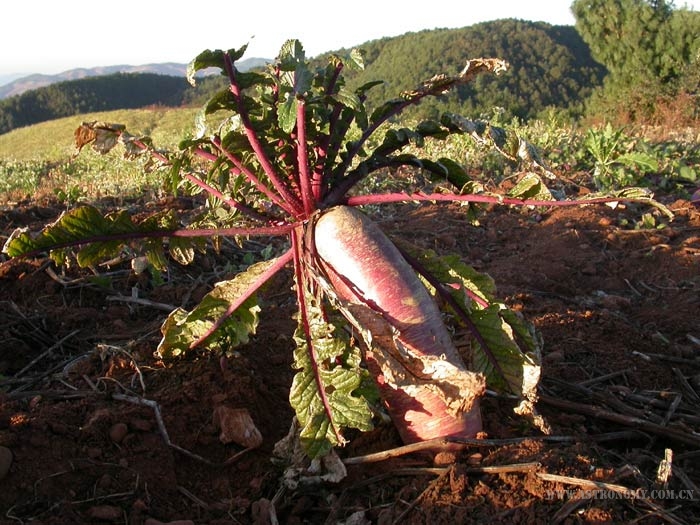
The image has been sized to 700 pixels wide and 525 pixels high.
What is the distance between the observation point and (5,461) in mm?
1616

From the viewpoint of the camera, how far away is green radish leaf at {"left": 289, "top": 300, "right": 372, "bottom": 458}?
1.66 meters

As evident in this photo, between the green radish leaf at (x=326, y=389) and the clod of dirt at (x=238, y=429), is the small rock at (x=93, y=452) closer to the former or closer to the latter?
the clod of dirt at (x=238, y=429)

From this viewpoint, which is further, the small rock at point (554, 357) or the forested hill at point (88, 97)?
the forested hill at point (88, 97)

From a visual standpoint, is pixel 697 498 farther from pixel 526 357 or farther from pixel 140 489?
pixel 140 489

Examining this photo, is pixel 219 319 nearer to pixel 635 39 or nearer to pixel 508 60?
pixel 635 39

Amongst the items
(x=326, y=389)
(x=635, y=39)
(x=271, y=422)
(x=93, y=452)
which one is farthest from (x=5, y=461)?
(x=635, y=39)

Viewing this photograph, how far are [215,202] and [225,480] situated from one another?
3.09 ft

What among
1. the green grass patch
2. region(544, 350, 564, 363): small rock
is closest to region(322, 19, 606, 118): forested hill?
the green grass patch

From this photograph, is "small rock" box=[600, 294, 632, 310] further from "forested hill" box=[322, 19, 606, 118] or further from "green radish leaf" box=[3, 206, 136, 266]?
"forested hill" box=[322, 19, 606, 118]

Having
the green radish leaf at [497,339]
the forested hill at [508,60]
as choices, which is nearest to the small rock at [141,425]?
the green radish leaf at [497,339]

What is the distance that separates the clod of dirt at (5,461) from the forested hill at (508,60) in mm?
40708

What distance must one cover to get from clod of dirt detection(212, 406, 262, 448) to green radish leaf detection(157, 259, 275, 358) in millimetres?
253

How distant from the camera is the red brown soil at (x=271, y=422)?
5.09ft

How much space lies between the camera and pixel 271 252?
404 centimetres
